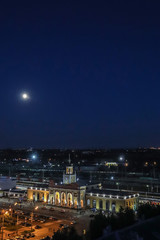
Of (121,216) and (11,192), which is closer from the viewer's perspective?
(121,216)

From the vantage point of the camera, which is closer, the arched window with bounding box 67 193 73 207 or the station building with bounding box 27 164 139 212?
the station building with bounding box 27 164 139 212

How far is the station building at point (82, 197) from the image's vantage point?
2002 inches

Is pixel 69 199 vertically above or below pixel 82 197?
below

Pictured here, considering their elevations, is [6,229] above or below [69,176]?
below

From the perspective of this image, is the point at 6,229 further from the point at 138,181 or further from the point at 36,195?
the point at 138,181

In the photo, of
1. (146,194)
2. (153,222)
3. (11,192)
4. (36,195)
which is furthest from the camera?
(11,192)

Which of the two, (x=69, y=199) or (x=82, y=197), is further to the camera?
(x=69, y=199)

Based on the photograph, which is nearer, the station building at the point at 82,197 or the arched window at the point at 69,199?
the station building at the point at 82,197

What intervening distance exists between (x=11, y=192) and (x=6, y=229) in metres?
28.6

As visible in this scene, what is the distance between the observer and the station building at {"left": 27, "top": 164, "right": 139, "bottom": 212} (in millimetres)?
50844

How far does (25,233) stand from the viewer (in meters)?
37.9

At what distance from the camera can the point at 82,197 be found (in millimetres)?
55406

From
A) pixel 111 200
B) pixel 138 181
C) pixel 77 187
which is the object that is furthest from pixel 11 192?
pixel 138 181

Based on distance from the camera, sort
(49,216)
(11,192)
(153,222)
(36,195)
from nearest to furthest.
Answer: (153,222) → (49,216) → (36,195) → (11,192)
